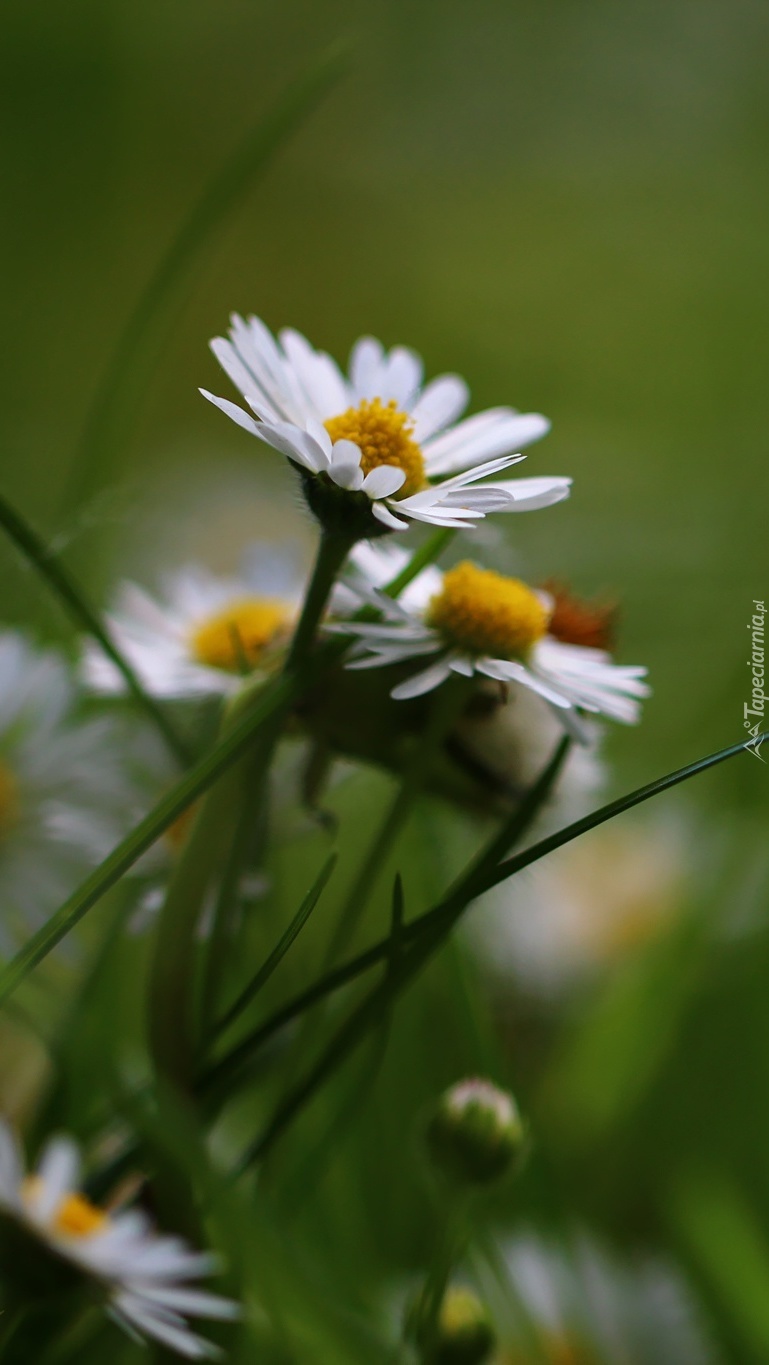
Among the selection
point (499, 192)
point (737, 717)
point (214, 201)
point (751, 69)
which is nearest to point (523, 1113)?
point (214, 201)

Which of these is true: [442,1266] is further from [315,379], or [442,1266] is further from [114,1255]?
[315,379]

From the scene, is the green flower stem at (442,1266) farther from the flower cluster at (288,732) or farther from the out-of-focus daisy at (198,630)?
the out-of-focus daisy at (198,630)

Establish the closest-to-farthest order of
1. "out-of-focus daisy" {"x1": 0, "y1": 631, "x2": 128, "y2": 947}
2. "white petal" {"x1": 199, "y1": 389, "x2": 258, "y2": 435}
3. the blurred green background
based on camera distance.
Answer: "white petal" {"x1": 199, "y1": 389, "x2": 258, "y2": 435} < "out-of-focus daisy" {"x1": 0, "y1": 631, "x2": 128, "y2": 947} < the blurred green background

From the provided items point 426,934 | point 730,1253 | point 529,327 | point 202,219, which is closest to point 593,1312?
point 730,1253

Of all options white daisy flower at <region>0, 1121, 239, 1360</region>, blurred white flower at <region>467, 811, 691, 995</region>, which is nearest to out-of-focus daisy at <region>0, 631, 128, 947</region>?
white daisy flower at <region>0, 1121, 239, 1360</region>

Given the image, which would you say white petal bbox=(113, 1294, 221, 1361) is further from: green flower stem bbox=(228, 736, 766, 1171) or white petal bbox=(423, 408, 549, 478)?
white petal bbox=(423, 408, 549, 478)
